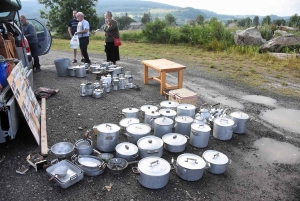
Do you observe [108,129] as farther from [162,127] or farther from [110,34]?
[110,34]

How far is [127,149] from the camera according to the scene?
11.1ft

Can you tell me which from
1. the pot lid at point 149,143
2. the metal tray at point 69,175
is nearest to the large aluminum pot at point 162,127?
the pot lid at point 149,143

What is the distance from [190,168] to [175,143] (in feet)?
2.02

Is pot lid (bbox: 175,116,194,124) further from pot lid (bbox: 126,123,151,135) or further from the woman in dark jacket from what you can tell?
the woman in dark jacket

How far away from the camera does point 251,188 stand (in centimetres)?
303

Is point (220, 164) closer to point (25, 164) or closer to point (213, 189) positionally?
point (213, 189)

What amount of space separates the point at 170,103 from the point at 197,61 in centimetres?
582

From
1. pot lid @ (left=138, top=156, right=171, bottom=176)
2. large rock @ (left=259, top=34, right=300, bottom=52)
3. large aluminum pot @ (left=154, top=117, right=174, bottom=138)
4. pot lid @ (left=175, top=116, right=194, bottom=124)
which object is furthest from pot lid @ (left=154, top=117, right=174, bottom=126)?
large rock @ (left=259, top=34, right=300, bottom=52)

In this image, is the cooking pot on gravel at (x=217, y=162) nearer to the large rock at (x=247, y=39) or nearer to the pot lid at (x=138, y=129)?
the pot lid at (x=138, y=129)

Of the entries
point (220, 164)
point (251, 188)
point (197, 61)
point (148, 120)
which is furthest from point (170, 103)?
point (197, 61)

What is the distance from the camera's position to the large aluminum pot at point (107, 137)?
354 centimetres

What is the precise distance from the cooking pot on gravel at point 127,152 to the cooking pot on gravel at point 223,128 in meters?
1.43

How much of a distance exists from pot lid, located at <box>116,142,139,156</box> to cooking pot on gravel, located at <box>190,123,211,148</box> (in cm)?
93

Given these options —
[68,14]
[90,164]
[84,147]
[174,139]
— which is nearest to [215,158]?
[174,139]
